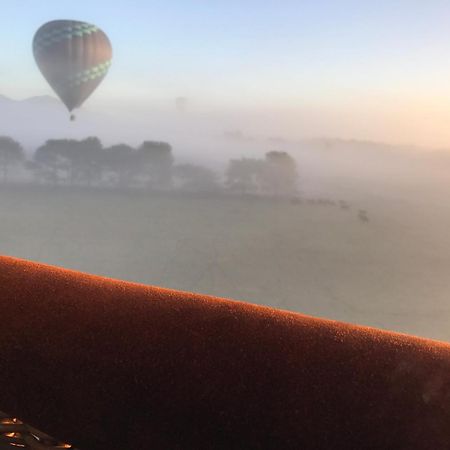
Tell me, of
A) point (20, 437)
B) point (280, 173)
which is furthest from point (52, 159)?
point (20, 437)

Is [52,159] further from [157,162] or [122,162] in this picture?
[157,162]

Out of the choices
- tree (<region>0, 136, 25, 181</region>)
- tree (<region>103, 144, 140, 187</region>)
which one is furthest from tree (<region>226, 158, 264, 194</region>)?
tree (<region>0, 136, 25, 181</region>)

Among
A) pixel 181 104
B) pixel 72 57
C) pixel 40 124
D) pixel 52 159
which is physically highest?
pixel 72 57

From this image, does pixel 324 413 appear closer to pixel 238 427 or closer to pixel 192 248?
pixel 238 427

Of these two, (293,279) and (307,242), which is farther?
(293,279)

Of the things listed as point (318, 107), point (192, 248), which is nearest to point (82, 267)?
point (192, 248)

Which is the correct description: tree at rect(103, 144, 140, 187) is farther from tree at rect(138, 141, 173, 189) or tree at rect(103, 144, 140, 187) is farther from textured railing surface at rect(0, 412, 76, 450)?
textured railing surface at rect(0, 412, 76, 450)
